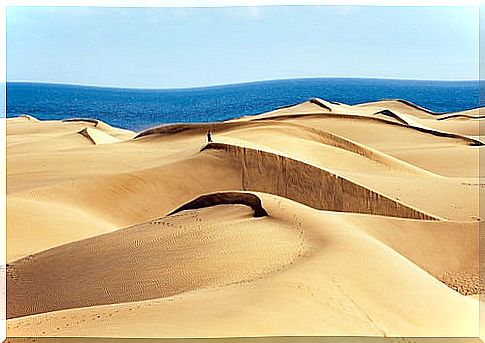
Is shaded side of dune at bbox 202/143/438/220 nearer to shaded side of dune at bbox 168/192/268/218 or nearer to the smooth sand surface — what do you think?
the smooth sand surface

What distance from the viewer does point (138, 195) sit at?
46.2 feet

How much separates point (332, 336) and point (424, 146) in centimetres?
2126

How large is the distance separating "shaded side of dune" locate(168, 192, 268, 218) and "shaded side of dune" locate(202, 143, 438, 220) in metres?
3.28

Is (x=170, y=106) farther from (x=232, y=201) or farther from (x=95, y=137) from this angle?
(x=232, y=201)

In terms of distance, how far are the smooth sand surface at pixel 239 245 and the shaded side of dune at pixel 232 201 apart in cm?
2

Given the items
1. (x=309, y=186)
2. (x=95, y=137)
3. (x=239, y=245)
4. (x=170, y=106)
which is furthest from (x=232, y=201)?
(x=170, y=106)

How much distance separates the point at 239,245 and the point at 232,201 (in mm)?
2468

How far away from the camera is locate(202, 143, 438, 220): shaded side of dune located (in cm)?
1259

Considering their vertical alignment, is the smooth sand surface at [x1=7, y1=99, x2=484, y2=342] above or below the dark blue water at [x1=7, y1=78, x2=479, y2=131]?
below

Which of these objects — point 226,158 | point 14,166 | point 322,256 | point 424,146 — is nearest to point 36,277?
point 322,256

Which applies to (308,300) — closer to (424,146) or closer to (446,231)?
(446,231)

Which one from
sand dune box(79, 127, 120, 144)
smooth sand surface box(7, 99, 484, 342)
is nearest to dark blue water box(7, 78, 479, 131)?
sand dune box(79, 127, 120, 144)

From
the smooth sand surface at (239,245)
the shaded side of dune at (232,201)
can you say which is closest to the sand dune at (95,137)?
the smooth sand surface at (239,245)

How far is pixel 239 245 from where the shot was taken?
24.5 feet
